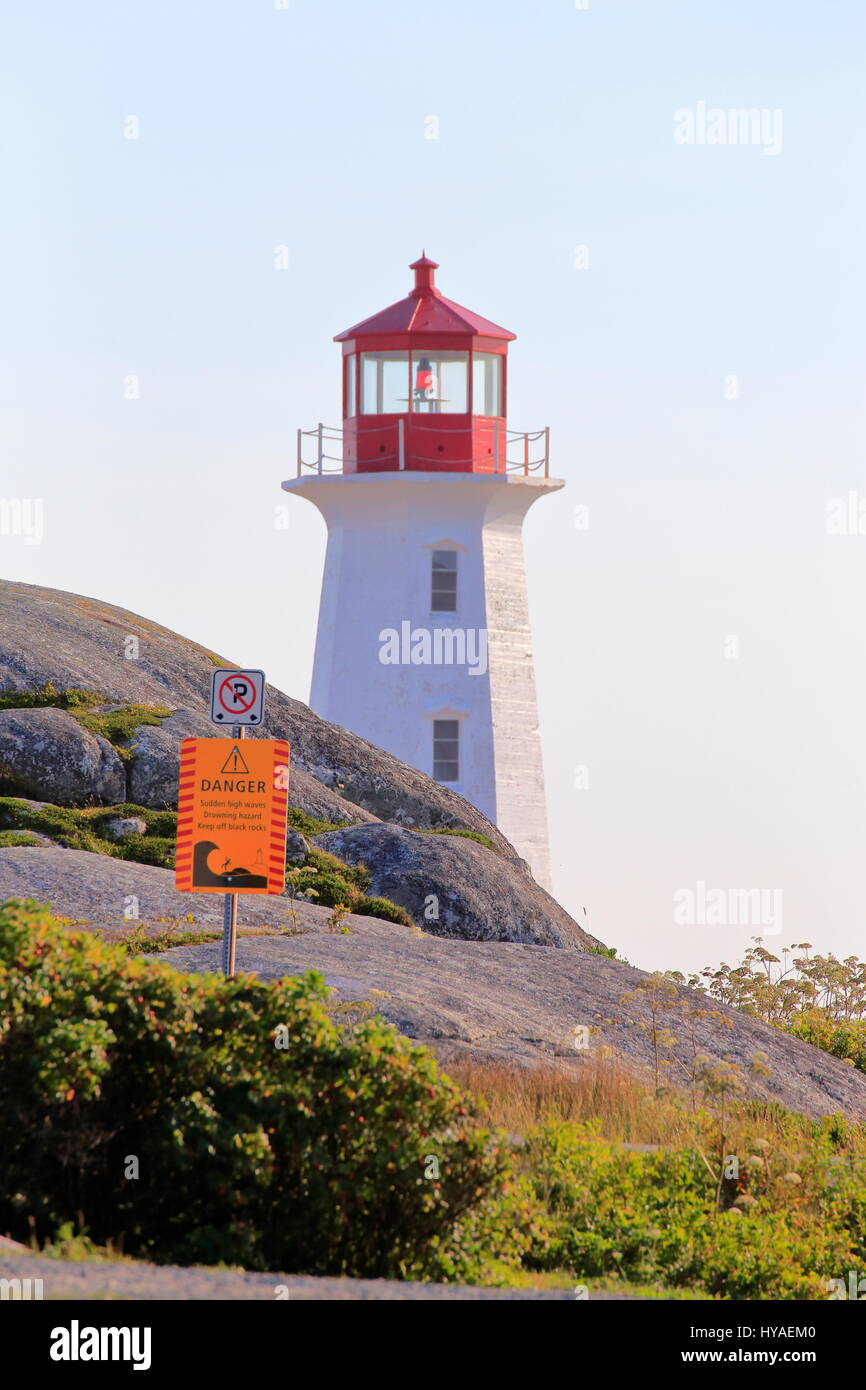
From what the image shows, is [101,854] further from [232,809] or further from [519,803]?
[519,803]

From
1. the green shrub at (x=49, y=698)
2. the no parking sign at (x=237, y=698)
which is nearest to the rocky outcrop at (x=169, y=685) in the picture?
the green shrub at (x=49, y=698)

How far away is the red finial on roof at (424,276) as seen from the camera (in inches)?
1384

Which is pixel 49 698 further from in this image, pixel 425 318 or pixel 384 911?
pixel 425 318

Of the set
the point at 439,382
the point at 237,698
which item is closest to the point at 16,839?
the point at 237,698

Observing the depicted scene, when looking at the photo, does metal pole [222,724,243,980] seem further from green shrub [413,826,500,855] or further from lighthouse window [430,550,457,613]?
lighthouse window [430,550,457,613]

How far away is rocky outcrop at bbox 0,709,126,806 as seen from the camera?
755 inches

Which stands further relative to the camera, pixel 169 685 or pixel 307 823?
pixel 169 685

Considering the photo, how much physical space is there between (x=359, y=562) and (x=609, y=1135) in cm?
2451

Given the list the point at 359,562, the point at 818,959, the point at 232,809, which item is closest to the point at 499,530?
the point at 359,562

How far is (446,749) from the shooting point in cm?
3403

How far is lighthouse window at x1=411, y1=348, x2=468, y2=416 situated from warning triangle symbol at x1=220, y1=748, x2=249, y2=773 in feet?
77.9

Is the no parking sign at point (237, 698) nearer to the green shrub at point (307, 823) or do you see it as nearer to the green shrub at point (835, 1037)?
the green shrub at point (835, 1037)

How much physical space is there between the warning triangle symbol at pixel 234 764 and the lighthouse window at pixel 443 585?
23.5m

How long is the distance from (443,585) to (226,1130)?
26819 mm
